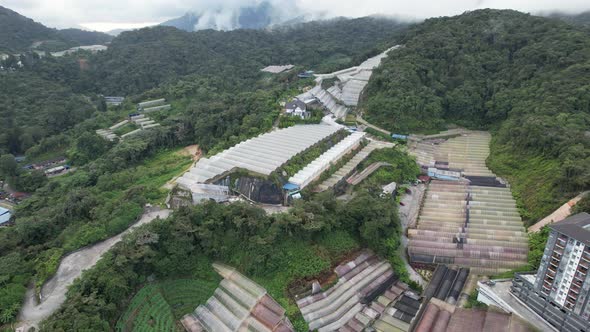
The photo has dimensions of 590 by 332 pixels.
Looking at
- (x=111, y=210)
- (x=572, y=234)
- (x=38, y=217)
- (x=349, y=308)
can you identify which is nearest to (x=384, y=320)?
(x=349, y=308)

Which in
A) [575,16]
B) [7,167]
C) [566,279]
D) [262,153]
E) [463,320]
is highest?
[575,16]

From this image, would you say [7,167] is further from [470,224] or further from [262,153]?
[470,224]

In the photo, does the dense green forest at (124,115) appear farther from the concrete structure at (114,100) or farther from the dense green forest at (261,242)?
the concrete structure at (114,100)

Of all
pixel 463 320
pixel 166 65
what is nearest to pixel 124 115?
pixel 166 65

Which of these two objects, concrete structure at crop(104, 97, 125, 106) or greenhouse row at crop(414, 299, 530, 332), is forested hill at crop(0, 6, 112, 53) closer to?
concrete structure at crop(104, 97, 125, 106)

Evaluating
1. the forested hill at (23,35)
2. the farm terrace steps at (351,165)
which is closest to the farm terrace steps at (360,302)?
the farm terrace steps at (351,165)

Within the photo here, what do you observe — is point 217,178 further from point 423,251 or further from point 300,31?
point 300,31
